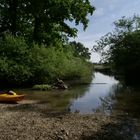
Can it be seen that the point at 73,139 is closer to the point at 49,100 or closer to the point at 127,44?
the point at 49,100

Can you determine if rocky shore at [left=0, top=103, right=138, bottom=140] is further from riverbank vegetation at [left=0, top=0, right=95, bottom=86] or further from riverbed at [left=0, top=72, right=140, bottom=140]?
riverbank vegetation at [left=0, top=0, right=95, bottom=86]

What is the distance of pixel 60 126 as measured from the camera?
17.3 meters

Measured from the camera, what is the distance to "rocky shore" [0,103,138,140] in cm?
1532

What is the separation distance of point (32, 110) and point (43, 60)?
17890 millimetres

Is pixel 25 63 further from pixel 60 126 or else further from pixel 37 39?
pixel 60 126

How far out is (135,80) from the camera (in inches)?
2009

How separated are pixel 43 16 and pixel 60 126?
2895cm

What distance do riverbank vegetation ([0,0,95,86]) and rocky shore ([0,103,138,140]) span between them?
16.1m

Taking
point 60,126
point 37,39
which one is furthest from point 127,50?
point 60,126

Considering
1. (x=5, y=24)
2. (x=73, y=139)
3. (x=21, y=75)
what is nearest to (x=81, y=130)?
(x=73, y=139)

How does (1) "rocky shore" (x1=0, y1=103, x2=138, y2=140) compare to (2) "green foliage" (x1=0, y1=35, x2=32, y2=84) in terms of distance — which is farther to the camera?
(2) "green foliage" (x1=0, y1=35, x2=32, y2=84)

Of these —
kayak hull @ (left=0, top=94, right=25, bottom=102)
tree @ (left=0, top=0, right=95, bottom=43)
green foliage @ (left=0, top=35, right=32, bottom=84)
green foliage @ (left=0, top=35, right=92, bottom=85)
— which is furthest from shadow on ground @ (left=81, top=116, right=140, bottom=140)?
tree @ (left=0, top=0, right=95, bottom=43)

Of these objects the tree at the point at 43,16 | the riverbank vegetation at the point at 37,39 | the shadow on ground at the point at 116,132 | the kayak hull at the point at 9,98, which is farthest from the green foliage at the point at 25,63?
the shadow on ground at the point at 116,132

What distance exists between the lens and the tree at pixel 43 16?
4412cm
